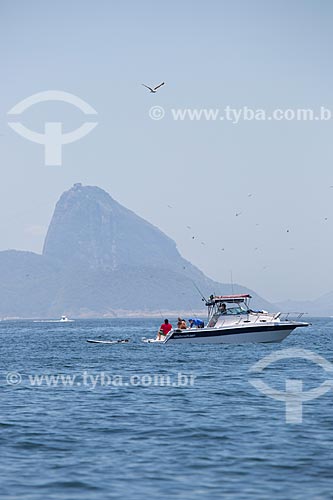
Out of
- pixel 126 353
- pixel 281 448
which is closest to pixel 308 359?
pixel 126 353

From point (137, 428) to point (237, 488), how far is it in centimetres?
682

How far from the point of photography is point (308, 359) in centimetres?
4778

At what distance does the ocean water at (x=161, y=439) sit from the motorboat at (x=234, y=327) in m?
20.9

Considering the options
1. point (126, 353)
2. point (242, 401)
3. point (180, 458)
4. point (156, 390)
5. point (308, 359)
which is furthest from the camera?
point (126, 353)

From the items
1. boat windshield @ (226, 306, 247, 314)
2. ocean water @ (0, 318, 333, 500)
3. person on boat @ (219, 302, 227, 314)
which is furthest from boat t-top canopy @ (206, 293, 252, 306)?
ocean water @ (0, 318, 333, 500)

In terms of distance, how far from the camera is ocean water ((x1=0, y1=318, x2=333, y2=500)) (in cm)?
1597

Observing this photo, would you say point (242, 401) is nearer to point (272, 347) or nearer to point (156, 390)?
point (156, 390)

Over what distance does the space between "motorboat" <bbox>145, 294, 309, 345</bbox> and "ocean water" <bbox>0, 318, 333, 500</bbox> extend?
20921 millimetres

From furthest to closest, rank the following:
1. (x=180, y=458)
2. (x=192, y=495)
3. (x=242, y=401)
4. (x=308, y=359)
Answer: (x=308, y=359), (x=242, y=401), (x=180, y=458), (x=192, y=495)

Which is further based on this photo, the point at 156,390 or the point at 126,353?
the point at 126,353

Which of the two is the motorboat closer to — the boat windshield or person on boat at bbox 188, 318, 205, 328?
the boat windshield

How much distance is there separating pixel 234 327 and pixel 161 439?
37.3m

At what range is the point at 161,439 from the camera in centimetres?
2058

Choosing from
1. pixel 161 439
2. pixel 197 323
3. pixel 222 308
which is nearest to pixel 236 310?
pixel 222 308
